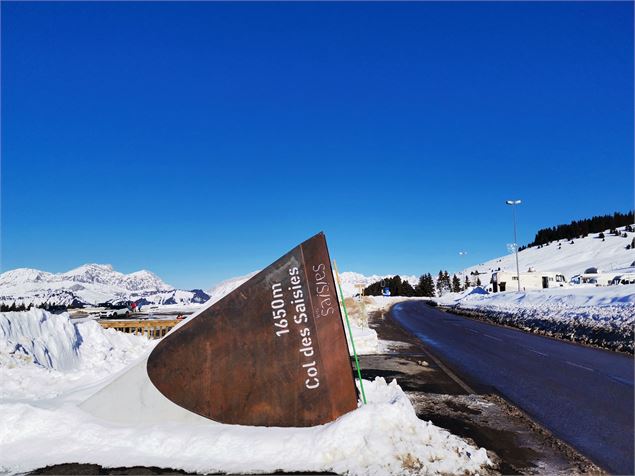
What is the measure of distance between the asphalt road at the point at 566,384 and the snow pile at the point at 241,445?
218 centimetres

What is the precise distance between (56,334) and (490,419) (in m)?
10.7

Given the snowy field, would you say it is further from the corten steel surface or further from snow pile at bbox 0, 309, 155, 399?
snow pile at bbox 0, 309, 155, 399

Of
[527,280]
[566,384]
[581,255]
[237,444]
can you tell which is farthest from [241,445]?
[581,255]

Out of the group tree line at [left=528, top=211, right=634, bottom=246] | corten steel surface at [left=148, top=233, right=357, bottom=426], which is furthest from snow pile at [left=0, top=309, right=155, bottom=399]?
tree line at [left=528, top=211, right=634, bottom=246]

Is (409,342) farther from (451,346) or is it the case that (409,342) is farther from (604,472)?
(604,472)

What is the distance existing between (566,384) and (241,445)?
8062mm

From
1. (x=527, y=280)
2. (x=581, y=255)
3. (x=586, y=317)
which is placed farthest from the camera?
→ (x=581, y=255)

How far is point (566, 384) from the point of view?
9445 mm

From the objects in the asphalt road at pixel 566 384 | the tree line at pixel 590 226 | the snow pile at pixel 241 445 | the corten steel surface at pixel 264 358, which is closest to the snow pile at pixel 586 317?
the asphalt road at pixel 566 384

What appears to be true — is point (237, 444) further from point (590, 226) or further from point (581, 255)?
point (590, 226)

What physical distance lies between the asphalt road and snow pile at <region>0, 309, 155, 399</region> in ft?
29.2

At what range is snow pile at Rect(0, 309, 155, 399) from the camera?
8250 mm

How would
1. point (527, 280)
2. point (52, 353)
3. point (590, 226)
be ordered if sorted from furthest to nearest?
point (590, 226)
point (527, 280)
point (52, 353)

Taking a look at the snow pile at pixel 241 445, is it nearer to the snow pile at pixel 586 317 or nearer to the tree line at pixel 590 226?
the snow pile at pixel 586 317
